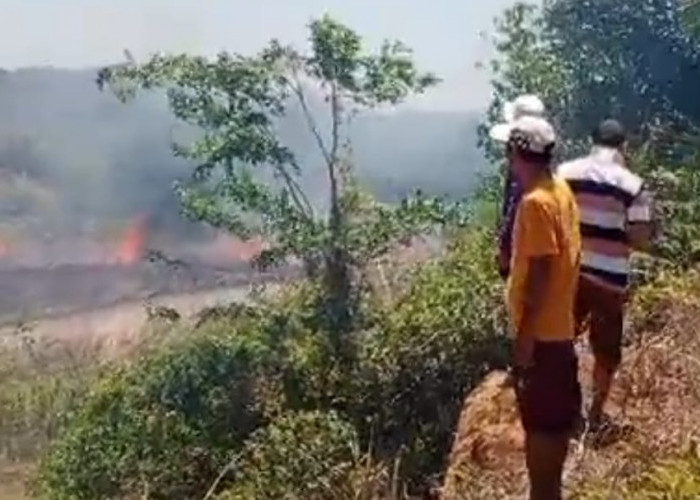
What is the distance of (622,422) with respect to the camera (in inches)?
239

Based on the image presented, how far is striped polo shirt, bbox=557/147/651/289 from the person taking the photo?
5457mm

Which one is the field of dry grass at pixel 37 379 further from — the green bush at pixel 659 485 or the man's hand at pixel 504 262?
the man's hand at pixel 504 262

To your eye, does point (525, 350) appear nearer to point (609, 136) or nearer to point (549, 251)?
point (549, 251)

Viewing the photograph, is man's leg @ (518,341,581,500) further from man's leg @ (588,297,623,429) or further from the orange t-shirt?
man's leg @ (588,297,623,429)

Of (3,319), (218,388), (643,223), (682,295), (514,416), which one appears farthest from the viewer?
(3,319)

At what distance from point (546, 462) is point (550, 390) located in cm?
27

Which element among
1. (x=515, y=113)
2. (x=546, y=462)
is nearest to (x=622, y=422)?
(x=546, y=462)

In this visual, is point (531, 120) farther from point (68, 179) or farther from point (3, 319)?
point (68, 179)

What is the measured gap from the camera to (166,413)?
1064 cm

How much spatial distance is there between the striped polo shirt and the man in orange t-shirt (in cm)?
76

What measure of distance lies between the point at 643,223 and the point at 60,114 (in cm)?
5717

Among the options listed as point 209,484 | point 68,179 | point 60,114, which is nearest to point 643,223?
point 209,484

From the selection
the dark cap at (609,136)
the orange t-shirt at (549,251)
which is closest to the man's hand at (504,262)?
the orange t-shirt at (549,251)

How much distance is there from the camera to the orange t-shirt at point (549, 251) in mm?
4516
